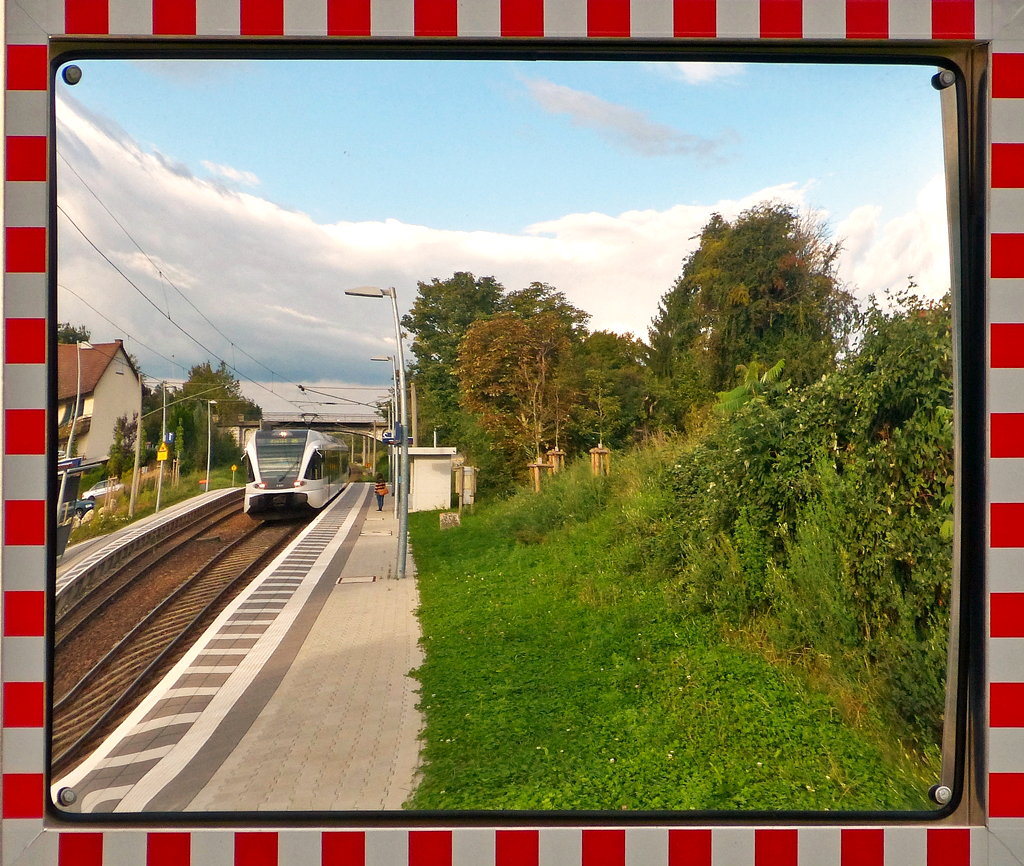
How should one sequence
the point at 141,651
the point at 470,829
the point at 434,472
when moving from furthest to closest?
the point at 434,472 → the point at 141,651 → the point at 470,829

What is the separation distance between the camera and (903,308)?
161 centimetres

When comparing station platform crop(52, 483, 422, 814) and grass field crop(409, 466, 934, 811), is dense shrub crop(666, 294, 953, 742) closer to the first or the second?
grass field crop(409, 466, 934, 811)

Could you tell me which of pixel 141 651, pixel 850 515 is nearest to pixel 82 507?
pixel 141 651

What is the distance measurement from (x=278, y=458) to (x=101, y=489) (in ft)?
1.46

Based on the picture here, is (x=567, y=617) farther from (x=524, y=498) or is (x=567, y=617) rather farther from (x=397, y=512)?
(x=397, y=512)

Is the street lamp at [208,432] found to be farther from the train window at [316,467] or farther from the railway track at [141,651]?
the train window at [316,467]

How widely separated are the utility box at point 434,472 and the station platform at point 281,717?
1.03 ft

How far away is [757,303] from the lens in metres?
1.66

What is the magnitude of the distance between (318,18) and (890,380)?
1.71 m

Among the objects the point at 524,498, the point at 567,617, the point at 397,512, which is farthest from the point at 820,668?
the point at 397,512

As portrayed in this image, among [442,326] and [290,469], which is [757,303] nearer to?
[442,326]

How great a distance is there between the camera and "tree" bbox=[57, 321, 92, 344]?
4.92 feet

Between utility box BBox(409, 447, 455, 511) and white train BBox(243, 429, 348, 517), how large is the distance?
0.22 metres

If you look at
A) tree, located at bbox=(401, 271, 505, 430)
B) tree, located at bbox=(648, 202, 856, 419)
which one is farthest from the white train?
tree, located at bbox=(648, 202, 856, 419)
